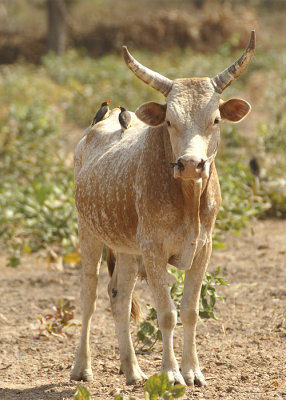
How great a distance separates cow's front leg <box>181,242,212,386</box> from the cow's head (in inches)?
26.5

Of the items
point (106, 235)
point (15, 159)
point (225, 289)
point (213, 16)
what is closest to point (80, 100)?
point (15, 159)

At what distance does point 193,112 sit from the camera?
164 inches

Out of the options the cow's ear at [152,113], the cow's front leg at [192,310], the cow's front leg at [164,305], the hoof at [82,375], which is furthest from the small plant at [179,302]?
the cow's ear at [152,113]

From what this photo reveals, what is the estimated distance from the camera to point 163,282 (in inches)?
173

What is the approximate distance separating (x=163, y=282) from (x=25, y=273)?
3.77 m

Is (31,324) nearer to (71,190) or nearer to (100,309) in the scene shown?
(100,309)

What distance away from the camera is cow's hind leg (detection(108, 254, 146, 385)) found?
16.1ft

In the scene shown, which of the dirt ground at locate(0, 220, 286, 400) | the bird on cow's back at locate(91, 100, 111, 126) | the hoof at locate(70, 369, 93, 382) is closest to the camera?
the dirt ground at locate(0, 220, 286, 400)

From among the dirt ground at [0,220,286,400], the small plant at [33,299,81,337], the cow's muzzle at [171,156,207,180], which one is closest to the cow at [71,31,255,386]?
the cow's muzzle at [171,156,207,180]

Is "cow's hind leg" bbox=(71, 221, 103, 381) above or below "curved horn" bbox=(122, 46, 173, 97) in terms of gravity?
below

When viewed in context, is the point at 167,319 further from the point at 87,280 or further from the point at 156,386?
the point at 87,280

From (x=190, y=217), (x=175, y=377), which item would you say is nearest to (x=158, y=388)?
(x=175, y=377)

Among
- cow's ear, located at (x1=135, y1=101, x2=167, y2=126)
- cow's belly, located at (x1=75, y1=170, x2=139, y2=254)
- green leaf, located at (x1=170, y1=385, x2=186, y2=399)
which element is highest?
cow's ear, located at (x1=135, y1=101, x2=167, y2=126)

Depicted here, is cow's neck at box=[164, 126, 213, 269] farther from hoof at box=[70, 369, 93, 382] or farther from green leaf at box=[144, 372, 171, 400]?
hoof at box=[70, 369, 93, 382]
